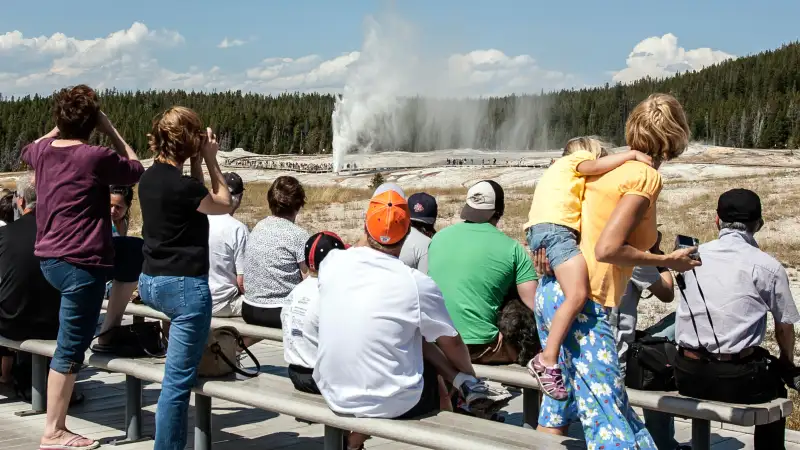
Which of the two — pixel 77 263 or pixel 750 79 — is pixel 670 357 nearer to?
pixel 77 263

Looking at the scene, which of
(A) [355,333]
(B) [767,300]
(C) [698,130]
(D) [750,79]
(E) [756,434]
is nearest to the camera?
(A) [355,333]

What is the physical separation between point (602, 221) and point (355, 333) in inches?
41.8


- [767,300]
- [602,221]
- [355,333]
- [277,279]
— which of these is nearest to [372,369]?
[355,333]

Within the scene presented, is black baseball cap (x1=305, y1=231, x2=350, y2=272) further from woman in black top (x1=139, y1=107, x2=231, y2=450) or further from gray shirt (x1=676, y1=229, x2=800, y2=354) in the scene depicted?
gray shirt (x1=676, y1=229, x2=800, y2=354)

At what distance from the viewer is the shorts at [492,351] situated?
5008 millimetres

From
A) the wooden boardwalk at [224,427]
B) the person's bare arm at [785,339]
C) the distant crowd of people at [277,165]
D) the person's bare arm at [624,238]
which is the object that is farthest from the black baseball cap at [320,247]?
the distant crowd of people at [277,165]

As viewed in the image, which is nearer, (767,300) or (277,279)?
(767,300)

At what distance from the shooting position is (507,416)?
5.98 meters

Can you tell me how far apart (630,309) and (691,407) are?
726mm

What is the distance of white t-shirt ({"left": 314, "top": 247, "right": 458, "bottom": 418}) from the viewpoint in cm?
379

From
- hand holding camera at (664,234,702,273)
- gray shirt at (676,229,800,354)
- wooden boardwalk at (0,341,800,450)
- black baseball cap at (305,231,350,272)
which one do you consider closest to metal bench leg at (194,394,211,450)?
wooden boardwalk at (0,341,800,450)

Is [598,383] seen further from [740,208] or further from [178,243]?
[178,243]

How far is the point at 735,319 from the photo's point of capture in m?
4.17

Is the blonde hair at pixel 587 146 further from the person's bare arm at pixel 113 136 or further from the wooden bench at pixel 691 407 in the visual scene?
the person's bare arm at pixel 113 136
